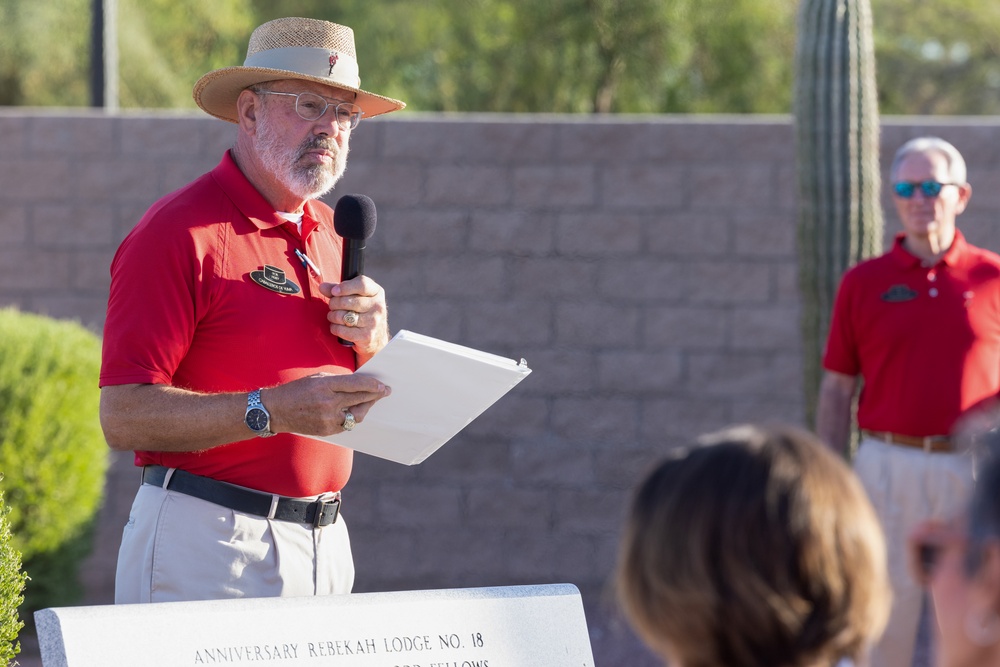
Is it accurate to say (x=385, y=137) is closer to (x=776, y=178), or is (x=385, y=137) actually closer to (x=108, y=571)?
(x=776, y=178)

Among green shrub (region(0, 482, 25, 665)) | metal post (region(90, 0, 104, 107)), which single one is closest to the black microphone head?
green shrub (region(0, 482, 25, 665))

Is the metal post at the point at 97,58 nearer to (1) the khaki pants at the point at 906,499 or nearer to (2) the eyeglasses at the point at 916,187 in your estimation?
(2) the eyeglasses at the point at 916,187

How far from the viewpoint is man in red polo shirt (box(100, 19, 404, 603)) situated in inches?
118

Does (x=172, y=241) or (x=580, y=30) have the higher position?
(x=580, y=30)

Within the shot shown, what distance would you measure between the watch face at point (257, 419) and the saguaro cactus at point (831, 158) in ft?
11.8

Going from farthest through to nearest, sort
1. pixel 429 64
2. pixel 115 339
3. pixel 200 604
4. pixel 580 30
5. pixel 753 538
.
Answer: pixel 429 64
pixel 580 30
pixel 115 339
pixel 200 604
pixel 753 538

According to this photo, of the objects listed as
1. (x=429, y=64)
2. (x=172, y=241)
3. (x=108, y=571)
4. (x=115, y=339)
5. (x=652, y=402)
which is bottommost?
(x=108, y=571)

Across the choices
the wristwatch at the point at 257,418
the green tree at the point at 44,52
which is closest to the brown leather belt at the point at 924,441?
the wristwatch at the point at 257,418

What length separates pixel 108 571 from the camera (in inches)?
278

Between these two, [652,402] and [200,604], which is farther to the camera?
[652,402]

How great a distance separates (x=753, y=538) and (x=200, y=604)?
1489 millimetres

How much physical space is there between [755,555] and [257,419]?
1573 mm

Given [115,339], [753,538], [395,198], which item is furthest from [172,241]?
[395,198]

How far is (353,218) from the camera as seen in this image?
10.7ft
